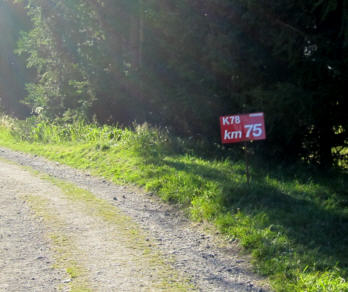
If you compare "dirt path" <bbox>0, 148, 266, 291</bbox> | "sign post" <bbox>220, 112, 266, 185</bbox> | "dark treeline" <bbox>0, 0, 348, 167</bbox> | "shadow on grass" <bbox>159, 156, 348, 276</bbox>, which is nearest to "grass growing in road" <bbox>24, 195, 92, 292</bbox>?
"dirt path" <bbox>0, 148, 266, 291</bbox>

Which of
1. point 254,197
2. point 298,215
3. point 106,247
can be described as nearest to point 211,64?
point 254,197

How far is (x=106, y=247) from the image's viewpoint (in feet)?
21.3

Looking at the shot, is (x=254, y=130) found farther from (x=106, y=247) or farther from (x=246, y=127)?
(x=106, y=247)

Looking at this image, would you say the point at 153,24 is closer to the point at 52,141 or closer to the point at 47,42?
the point at 52,141

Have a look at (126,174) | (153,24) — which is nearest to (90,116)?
(153,24)

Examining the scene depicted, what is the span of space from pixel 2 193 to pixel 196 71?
5527mm

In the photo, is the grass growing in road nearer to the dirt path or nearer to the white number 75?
the dirt path

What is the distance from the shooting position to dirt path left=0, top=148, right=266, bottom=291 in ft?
18.0

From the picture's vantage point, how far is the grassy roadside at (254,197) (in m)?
5.90

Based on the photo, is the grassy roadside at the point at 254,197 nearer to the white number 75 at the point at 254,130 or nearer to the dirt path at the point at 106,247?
the dirt path at the point at 106,247

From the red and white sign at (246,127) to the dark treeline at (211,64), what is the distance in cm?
214

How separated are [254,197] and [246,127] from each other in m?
1.13

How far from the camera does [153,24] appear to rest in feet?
43.6

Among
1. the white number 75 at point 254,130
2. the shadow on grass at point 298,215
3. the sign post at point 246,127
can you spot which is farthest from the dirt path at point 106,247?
the white number 75 at point 254,130
